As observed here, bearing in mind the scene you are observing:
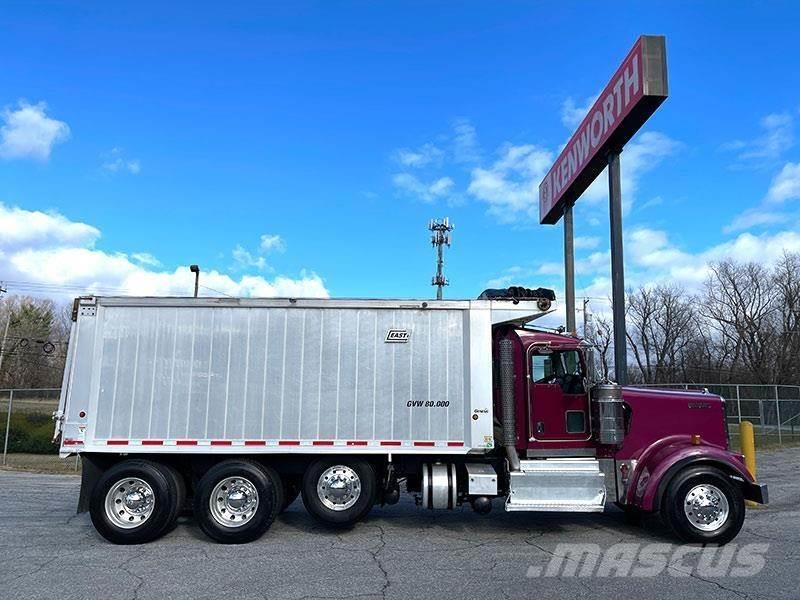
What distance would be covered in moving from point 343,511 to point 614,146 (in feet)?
29.2

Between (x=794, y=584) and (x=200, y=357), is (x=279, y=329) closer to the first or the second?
(x=200, y=357)

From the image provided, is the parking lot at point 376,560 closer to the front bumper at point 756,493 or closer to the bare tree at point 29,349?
the front bumper at point 756,493

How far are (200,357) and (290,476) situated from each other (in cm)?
192

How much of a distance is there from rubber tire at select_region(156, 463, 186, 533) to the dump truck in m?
0.04

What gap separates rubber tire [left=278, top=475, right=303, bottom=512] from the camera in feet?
25.8

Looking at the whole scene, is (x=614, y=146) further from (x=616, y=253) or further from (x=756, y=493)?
(x=756, y=493)

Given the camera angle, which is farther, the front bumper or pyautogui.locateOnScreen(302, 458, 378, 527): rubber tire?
pyautogui.locateOnScreen(302, 458, 378, 527): rubber tire

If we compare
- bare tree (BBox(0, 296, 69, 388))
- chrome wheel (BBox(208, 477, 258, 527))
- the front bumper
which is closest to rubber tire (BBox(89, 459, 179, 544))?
chrome wheel (BBox(208, 477, 258, 527))

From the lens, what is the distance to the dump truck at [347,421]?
7.16 metres

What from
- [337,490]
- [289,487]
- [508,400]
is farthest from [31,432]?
[508,400]

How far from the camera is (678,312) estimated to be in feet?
193

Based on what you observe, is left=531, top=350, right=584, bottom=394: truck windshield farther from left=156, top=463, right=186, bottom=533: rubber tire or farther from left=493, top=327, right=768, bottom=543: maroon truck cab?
left=156, top=463, right=186, bottom=533: rubber tire

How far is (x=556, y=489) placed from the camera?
7309 mm

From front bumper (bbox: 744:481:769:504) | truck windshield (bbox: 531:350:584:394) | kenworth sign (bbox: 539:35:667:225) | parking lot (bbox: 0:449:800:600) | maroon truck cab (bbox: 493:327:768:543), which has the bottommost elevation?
parking lot (bbox: 0:449:800:600)
